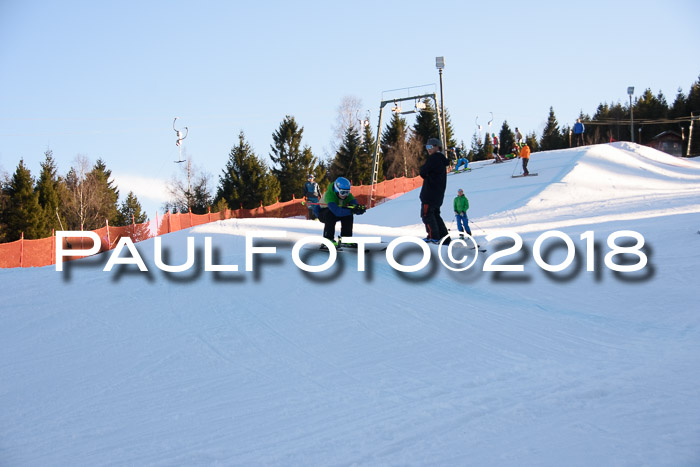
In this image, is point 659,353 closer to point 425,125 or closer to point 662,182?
point 662,182

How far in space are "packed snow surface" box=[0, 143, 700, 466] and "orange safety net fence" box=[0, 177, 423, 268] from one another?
8.76m

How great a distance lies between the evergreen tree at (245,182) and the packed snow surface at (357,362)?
37686 mm

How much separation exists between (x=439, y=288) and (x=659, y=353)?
3459 mm

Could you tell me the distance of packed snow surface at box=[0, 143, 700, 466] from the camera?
14.4ft

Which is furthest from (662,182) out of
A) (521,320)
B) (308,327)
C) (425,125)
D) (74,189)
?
(74,189)

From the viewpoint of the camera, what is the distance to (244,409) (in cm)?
513

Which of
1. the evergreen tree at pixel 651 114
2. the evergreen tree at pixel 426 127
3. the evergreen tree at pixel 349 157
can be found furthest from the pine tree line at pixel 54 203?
the evergreen tree at pixel 651 114

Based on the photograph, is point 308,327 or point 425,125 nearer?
point 308,327

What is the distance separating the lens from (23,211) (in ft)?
131

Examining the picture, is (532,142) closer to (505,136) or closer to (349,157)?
(505,136)

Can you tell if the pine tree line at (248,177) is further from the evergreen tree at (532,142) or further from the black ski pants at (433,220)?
the black ski pants at (433,220)

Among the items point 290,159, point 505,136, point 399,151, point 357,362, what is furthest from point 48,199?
point 505,136

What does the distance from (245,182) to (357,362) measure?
44485 millimetres

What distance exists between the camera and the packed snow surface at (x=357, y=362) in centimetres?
440
